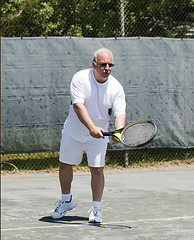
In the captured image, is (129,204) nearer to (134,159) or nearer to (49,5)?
(134,159)

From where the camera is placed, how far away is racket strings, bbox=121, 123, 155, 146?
5.16 metres

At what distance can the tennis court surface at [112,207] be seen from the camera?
5.03 metres

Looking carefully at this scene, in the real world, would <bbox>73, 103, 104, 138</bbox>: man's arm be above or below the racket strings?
above

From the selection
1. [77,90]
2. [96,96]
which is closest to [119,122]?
[96,96]

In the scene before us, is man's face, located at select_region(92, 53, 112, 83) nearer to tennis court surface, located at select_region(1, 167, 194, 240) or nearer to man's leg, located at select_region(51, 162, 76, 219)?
man's leg, located at select_region(51, 162, 76, 219)

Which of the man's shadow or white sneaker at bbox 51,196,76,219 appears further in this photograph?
white sneaker at bbox 51,196,76,219

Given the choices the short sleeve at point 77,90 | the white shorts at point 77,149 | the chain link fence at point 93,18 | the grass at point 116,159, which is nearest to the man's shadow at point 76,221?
the white shorts at point 77,149

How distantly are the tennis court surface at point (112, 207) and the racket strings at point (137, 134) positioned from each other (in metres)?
0.78

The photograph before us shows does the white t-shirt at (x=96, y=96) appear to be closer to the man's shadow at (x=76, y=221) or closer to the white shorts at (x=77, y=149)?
the white shorts at (x=77, y=149)

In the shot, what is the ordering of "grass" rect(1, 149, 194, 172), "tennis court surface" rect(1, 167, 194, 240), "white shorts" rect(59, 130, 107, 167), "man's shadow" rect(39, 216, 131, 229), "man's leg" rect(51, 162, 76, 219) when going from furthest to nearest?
"grass" rect(1, 149, 194, 172) → "man's leg" rect(51, 162, 76, 219) → "white shorts" rect(59, 130, 107, 167) → "man's shadow" rect(39, 216, 131, 229) → "tennis court surface" rect(1, 167, 194, 240)

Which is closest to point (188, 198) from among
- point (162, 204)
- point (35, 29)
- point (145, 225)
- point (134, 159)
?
point (162, 204)

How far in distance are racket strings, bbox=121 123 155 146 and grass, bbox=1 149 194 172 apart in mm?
3932

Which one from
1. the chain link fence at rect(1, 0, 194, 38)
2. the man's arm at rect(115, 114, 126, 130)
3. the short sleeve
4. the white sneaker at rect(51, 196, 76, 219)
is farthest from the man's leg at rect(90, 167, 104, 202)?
the chain link fence at rect(1, 0, 194, 38)

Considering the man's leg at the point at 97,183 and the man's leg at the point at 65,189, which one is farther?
the man's leg at the point at 65,189
